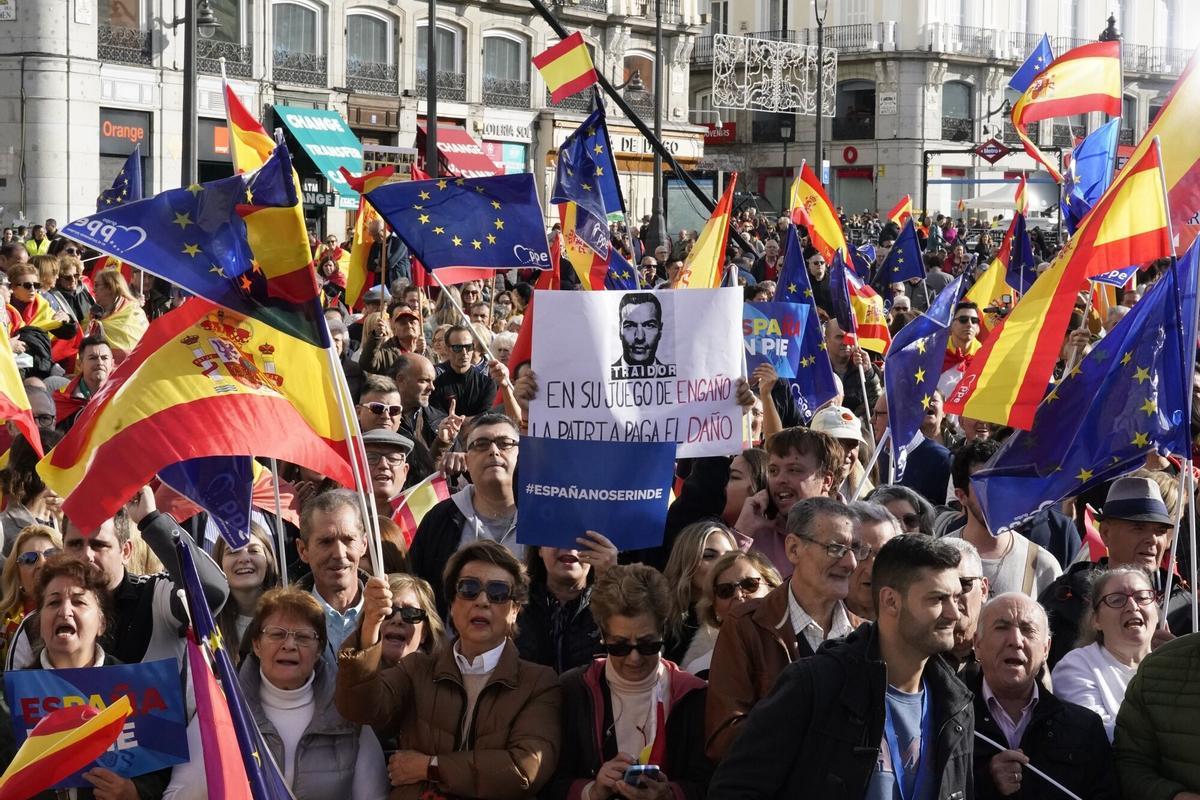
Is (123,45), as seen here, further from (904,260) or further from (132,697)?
(132,697)

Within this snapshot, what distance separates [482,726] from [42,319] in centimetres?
765

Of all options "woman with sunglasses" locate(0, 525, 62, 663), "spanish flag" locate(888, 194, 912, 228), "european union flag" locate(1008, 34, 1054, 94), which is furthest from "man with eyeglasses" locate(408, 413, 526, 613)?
"spanish flag" locate(888, 194, 912, 228)

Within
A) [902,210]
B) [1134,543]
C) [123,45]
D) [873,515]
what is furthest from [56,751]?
[123,45]

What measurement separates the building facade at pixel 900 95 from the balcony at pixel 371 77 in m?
18.2

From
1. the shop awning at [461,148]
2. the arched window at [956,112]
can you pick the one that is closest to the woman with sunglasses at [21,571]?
the shop awning at [461,148]

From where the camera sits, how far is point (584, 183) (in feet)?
38.4

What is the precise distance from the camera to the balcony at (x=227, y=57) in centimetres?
3141

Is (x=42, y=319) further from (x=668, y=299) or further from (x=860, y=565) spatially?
(x=860, y=565)

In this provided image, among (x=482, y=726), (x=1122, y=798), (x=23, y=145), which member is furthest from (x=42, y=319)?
(x=23, y=145)

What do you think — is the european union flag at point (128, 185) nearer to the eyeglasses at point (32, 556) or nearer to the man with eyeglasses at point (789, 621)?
the eyeglasses at point (32, 556)

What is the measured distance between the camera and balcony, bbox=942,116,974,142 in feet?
177

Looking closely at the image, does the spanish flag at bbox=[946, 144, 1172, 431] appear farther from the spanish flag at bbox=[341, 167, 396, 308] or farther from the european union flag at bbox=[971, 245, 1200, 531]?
the spanish flag at bbox=[341, 167, 396, 308]

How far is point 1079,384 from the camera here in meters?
6.14

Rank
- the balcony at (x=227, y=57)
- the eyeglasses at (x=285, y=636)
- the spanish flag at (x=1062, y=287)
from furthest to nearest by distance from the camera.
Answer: the balcony at (x=227, y=57), the spanish flag at (x=1062, y=287), the eyeglasses at (x=285, y=636)
